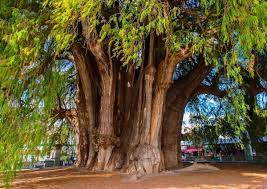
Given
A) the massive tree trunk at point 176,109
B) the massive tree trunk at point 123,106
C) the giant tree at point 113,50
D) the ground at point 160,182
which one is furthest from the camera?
the massive tree trunk at point 176,109

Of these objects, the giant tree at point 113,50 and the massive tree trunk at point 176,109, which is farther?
the massive tree trunk at point 176,109

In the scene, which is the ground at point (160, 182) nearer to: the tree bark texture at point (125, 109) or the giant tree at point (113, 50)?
the tree bark texture at point (125, 109)

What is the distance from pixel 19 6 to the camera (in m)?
8.94

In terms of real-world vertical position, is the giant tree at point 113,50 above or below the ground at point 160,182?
above

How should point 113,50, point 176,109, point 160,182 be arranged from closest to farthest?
point 160,182
point 113,50
point 176,109

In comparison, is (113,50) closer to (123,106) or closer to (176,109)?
(123,106)

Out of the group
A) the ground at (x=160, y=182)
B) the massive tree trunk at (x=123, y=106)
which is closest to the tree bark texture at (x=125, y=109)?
the massive tree trunk at (x=123, y=106)

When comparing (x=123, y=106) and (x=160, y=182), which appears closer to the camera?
(x=160, y=182)

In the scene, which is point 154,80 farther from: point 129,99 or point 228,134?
point 228,134

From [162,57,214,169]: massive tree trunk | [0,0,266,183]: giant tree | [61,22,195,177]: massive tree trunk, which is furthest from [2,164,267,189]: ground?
[162,57,214,169]: massive tree trunk

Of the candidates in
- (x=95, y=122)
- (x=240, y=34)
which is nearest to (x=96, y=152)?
(x=95, y=122)

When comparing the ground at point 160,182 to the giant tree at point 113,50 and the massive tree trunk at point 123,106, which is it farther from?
the giant tree at point 113,50

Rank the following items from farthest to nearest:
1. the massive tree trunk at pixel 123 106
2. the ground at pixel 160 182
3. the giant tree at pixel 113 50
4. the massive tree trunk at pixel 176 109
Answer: the massive tree trunk at pixel 176 109 < the massive tree trunk at pixel 123 106 < the ground at pixel 160 182 < the giant tree at pixel 113 50

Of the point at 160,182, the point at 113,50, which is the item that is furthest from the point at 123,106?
the point at 160,182
